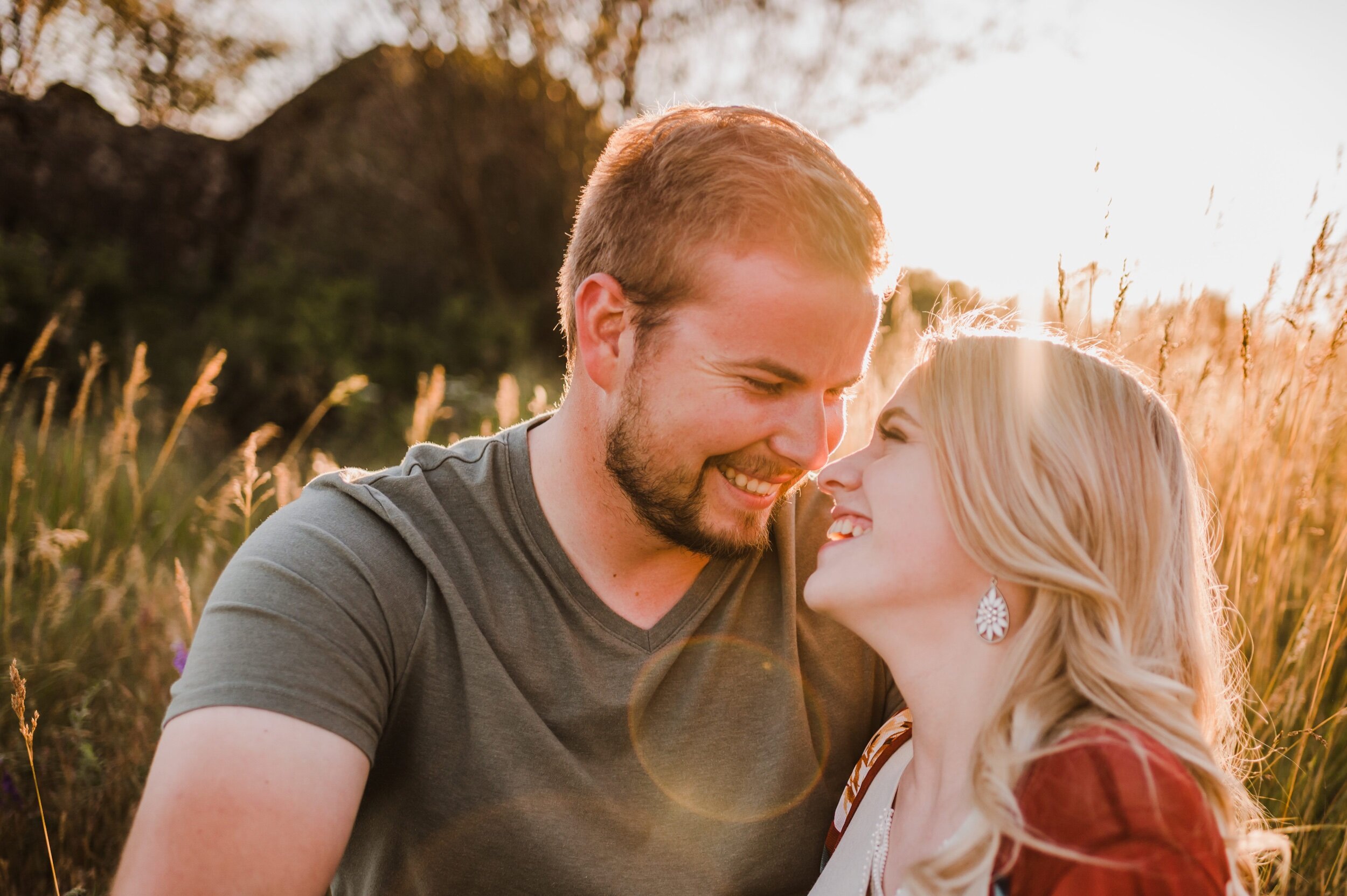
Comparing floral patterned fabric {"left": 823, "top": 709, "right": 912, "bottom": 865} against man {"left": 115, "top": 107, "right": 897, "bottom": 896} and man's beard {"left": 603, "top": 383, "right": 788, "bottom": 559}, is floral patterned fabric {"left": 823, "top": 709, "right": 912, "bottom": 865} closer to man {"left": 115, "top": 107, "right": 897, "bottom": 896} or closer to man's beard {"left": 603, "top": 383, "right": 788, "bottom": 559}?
man {"left": 115, "top": 107, "right": 897, "bottom": 896}

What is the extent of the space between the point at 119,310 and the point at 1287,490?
29.6 ft

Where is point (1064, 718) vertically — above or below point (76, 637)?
above

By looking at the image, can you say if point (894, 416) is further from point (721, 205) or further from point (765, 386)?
point (721, 205)

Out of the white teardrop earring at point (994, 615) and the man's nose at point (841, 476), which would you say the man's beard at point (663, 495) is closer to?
the man's nose at point (841, 476)

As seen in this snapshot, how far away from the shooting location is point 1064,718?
140 cm

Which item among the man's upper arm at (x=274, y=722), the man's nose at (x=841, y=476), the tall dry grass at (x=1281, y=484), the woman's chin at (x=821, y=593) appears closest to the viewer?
the man's upper arm at (x=274, y=722)

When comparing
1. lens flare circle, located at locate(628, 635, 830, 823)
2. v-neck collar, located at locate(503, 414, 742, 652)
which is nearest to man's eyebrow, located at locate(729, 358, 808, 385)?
v-neck collar, located at locate(503, 414, 742, 652)

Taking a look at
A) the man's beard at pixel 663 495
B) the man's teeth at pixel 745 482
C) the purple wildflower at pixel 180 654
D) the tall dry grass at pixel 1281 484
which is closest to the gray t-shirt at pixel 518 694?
the man's beard at pixel 663 495

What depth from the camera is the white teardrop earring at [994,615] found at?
156 cm

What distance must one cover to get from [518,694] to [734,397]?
0.80 metres

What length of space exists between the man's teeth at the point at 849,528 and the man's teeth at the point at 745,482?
18 cm

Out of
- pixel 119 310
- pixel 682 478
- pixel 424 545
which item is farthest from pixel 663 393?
pixel 119 310

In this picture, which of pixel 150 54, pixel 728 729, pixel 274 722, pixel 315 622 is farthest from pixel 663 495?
pixel 150 54

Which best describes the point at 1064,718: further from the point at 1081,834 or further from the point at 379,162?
the point at 379,162
